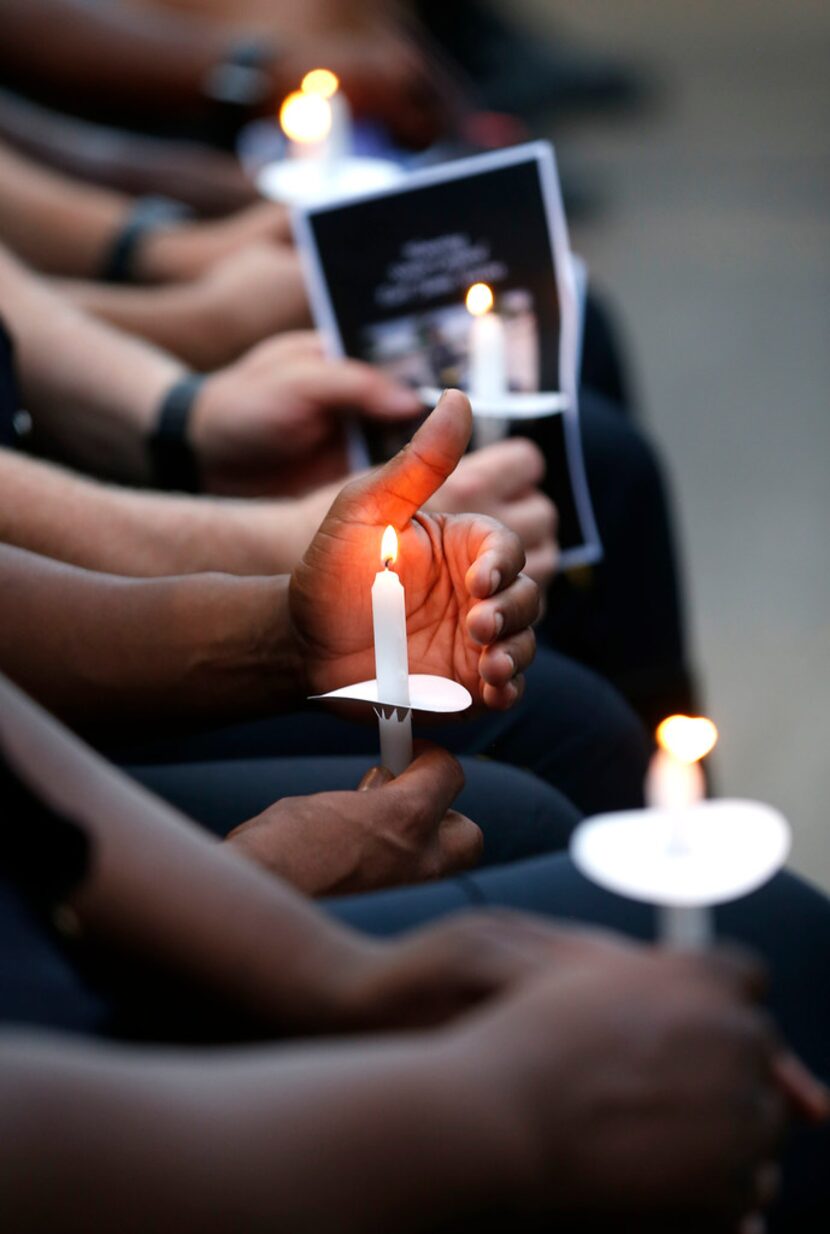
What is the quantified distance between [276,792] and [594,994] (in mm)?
459

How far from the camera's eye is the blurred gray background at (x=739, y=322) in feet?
6.76

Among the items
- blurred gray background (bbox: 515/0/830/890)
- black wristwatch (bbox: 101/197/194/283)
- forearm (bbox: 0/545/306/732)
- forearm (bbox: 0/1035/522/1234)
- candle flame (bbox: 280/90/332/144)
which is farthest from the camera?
blurred gray background (bbox: 515/0/830/890)

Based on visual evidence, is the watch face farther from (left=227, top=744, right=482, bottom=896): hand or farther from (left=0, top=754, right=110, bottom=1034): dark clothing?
(left=0, top=754, right=110, bottom=1034): dark clothing

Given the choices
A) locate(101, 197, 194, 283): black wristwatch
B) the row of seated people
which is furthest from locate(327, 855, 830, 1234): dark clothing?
locate(101, 197, 194, 283): black wristwatch

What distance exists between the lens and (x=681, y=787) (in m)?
0.55

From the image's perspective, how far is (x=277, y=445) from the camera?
1.41 meters

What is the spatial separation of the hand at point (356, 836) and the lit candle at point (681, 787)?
8.7 inches

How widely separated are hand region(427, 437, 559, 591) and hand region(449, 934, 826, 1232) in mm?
697

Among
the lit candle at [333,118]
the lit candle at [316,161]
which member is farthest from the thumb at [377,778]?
the lit candle at [333,118]

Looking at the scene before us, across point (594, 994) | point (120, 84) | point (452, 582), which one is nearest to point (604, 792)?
point (452, 582)

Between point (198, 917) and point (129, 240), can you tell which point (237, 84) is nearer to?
point (129, 240)

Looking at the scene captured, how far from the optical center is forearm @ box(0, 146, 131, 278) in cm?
197

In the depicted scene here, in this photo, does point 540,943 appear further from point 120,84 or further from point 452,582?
point 120,84

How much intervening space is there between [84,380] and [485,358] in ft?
1.69
